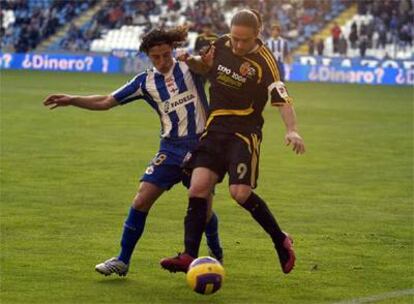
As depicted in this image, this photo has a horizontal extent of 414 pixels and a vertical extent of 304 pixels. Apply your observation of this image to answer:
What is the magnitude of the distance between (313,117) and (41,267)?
59.5ft

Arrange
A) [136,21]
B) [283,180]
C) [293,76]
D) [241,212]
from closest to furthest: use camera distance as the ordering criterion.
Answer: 1. [241,212]
2. [283,180]
3. [293,76]
4. [136,21]

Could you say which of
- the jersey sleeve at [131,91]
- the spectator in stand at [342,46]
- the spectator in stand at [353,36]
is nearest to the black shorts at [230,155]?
the jersey sleeve at [131,91]

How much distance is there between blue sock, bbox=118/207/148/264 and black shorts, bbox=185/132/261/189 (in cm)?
63

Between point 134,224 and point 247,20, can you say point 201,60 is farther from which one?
point 134,224

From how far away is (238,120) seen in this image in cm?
877

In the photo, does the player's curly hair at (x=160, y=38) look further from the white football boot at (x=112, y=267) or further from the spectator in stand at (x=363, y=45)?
the spectator in stand at (x=363, y=45)

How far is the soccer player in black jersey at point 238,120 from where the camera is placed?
8609 mm

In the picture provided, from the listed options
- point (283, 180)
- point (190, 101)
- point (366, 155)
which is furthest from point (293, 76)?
point (190, 101)

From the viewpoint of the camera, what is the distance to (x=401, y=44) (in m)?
44.1

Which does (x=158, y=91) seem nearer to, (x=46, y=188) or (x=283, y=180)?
(x=46, y=188)

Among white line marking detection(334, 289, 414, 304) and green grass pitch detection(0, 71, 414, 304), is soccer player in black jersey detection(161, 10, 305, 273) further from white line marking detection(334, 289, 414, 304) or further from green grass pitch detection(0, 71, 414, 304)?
white line marking detection(334, 289, 414, 304)

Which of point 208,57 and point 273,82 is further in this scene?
point 208,57

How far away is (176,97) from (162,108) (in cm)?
15

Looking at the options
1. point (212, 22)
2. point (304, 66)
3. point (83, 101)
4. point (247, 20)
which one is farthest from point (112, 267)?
point (212, 22)
